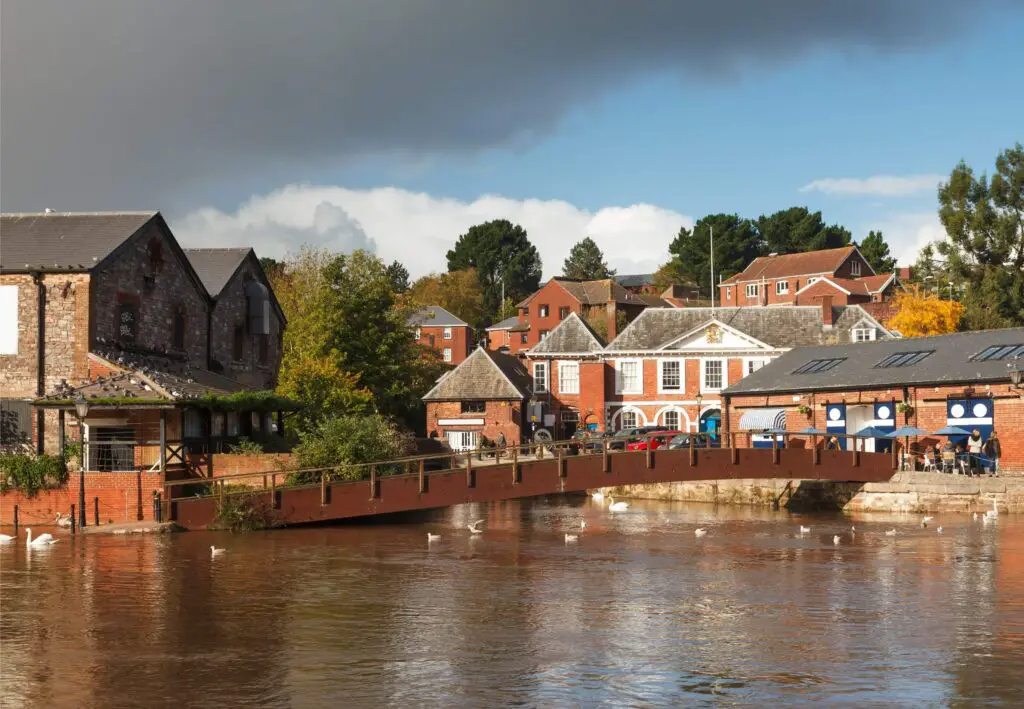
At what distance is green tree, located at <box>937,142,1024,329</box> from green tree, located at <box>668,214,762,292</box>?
2123 inches

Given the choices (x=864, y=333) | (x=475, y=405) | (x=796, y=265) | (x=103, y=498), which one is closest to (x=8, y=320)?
(x=103, y=498)

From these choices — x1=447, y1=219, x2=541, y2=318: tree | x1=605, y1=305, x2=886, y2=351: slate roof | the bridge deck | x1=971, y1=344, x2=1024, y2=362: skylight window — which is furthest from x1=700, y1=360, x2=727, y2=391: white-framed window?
x1=447, y1=219, x2=541, y2=318: tree

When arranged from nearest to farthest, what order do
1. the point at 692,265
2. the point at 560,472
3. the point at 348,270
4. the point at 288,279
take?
the point at 560,472
the point at 348,270
the point at 288,279
the point at 692,265

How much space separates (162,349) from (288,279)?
48134 mm

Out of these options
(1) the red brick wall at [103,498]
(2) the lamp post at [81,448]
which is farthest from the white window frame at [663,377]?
(1) the red brick wall at [103,498]

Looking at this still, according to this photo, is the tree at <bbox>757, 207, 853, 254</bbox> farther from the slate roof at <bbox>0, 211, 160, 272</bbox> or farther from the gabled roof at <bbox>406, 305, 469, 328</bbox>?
the slate roof at <bbox>0, 211, 160, 272</bbox>

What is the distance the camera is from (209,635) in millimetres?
20688

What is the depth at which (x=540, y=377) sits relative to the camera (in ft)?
244

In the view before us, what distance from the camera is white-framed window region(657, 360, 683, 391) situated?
232 ft

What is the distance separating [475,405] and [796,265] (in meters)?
59.6

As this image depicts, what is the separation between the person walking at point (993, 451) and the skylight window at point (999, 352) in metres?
3.27

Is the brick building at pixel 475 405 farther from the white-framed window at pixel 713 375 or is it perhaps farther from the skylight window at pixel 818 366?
the skylight window at pixel 818 366

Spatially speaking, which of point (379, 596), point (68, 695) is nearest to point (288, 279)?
point (379, 596)

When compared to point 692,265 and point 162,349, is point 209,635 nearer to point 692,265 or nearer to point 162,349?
point 162,349
